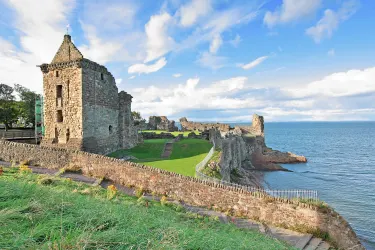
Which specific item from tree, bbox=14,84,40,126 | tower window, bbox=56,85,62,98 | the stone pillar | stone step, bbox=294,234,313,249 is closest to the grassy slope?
the stone pillar

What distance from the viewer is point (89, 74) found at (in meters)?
23.7

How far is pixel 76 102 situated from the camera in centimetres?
2323

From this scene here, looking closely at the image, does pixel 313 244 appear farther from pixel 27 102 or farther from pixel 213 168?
pixel 27 102

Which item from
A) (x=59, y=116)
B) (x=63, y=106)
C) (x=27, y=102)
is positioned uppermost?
(x=27, y=102)

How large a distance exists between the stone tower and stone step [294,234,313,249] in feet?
64.0

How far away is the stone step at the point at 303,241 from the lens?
12.9 m

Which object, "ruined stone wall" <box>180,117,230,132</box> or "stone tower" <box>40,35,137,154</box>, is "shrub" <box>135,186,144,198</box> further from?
"ruined stone wall" <box>180,117,230,132</box>

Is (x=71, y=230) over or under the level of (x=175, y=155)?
over

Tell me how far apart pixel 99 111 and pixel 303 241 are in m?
21.4

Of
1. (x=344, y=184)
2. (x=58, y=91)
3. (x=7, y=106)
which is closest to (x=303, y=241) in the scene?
(x=58, y=91)

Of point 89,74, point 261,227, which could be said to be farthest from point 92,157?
point 261,227

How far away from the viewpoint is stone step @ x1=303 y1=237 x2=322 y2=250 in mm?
12945

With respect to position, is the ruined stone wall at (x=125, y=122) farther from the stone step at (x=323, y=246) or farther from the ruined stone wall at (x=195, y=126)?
the ruined stone wall at (x=195, y=126)

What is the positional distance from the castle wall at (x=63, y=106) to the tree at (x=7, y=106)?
19292 millimetres
